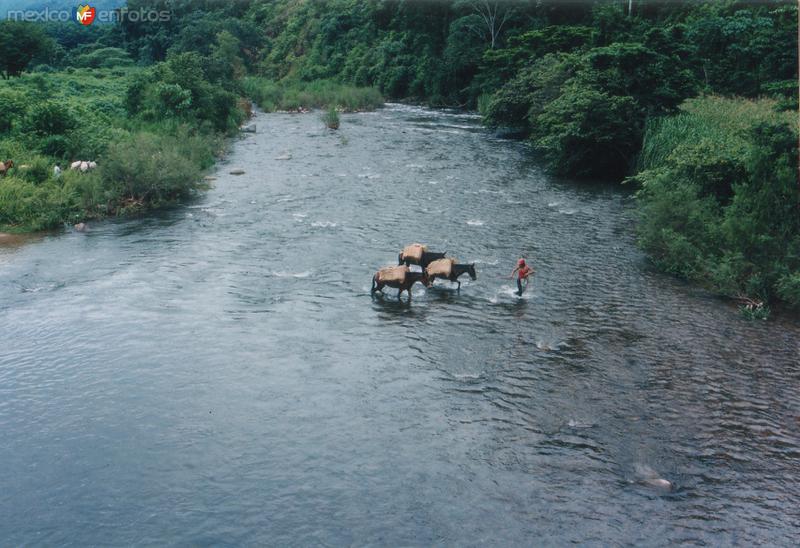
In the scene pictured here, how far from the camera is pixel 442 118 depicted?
62156 mm

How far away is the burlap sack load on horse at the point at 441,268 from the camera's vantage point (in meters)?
21.0

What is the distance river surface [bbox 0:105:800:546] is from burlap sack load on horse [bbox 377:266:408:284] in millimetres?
755

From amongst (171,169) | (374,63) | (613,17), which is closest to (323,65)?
(374,63)

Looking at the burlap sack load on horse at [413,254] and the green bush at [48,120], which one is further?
the green bush at [48,120]

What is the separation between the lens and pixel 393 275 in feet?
66.6

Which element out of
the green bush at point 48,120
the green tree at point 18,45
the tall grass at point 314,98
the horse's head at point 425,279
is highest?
the green tree at point 18,45

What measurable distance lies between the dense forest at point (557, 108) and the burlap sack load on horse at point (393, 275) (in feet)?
30.4

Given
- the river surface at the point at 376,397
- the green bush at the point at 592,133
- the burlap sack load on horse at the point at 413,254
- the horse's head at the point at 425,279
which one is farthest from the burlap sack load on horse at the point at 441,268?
the green bush at the point at 592,133

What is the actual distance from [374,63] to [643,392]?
7620 centimetres

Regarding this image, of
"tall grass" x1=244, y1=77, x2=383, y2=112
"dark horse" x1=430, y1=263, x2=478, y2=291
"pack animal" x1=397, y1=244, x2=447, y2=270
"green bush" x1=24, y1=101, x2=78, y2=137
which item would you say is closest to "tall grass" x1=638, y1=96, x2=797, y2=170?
"dark horse" x1=430, y1=263, x2=478, y2=291

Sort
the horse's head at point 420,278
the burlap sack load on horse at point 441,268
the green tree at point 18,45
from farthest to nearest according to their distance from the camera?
1. the green tree at point 18,45
2. the burlap sack load on horse at point 441,268
3. the horse's head at point 420,278

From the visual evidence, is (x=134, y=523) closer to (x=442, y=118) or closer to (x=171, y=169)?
(x=171, y=169)

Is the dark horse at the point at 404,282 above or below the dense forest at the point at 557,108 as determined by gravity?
below

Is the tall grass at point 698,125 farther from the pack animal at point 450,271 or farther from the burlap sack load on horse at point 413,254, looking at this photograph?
the burlap sack load on horse at point 413,254
